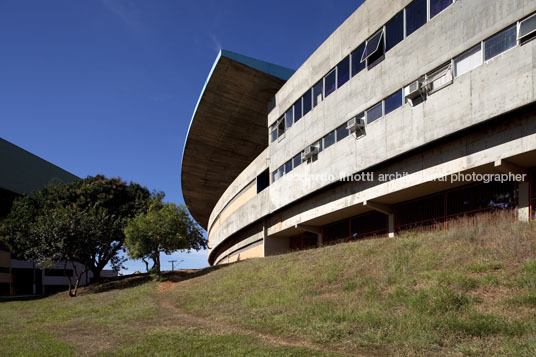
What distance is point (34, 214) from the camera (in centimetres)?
3872

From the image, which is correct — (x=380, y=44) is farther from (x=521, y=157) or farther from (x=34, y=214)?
(x=34, y=214)

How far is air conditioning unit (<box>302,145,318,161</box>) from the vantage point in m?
25.6

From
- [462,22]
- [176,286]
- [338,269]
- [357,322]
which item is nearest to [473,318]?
[357,322]

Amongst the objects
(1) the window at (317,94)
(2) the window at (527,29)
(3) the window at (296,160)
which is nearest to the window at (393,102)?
(2) the window at (527,29)

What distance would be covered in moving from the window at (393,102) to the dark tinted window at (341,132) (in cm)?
325

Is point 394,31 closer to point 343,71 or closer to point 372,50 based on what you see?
point 372,50

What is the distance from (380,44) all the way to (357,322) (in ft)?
50.1

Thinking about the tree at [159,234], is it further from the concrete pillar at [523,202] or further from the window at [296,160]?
the concrete pillar at [523,202]

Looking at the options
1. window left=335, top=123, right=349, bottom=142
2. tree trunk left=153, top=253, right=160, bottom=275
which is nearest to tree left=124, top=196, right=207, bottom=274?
tree trunk left=153, top=253, right=160, bottom=275

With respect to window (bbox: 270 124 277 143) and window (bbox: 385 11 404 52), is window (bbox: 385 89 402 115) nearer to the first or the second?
window (bbox: 385 11 404 52)

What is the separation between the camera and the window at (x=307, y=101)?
2703 centimetres

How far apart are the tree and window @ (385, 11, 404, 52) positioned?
1960 cm

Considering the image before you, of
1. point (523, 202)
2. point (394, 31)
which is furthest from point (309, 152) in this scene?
point (523, 202)

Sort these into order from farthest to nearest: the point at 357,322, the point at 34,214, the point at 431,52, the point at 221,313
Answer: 1. the point at 34,214
2. the point at 431,52
3. the point at 221,313
4. the point at 357,322
